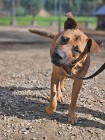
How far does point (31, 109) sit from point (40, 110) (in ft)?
0.50

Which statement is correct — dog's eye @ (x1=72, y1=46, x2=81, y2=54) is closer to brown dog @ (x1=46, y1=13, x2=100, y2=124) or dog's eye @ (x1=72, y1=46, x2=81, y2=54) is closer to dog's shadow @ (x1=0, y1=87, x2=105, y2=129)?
brown dog @ (x1=46, y1=13, x2=100, y2=124)

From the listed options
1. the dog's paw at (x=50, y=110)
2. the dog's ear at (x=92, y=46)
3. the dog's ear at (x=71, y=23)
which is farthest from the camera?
the dog's paw at (x=50, y=110)

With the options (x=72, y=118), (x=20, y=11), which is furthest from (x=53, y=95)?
(x=20, y=11)

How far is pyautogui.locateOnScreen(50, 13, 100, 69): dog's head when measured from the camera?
14.0 ft

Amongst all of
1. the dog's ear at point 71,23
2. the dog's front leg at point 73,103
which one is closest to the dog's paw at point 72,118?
the dog's front leg at point 73,103

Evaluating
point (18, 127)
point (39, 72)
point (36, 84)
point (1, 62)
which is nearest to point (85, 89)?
point (36, 84)

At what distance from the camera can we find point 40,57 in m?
11.2

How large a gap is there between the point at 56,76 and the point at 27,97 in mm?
1338

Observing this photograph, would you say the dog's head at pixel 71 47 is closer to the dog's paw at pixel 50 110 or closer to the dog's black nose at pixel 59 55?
the dog's black nose at pixel 59 55

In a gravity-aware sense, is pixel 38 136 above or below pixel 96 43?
below

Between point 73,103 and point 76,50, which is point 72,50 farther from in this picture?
point 73,103

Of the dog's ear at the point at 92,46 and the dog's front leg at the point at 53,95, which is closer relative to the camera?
the dog's ear at the point at 92,46

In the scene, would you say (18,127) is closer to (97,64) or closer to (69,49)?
(69,49)

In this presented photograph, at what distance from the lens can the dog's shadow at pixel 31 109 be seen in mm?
5336
